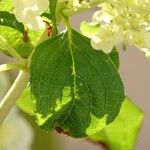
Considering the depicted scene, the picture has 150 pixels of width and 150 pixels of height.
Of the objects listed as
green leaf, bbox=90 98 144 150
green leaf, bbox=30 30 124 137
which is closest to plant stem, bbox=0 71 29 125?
green leaf, bbox=30 30 124 137

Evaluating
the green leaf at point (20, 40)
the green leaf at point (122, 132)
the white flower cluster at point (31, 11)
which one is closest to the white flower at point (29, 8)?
the white flower cluster at point (31, 11)

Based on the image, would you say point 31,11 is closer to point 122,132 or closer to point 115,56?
point 115,56

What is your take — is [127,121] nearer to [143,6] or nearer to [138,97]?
[143,6]

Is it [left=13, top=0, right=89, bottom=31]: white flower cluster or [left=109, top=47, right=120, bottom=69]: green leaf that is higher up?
[left=13, top=0, right=89, bottom=31]: white flower cluster

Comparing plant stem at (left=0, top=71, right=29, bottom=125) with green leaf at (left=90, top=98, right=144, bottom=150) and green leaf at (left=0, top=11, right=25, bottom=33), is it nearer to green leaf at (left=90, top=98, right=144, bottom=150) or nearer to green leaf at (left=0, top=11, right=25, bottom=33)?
green leaf at (left=0, top=11, right=25, bottom=33)

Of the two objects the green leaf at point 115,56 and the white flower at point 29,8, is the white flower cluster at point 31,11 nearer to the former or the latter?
the white flower at point 29,8

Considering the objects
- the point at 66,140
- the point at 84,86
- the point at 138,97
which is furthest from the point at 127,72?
the point at 84,86
